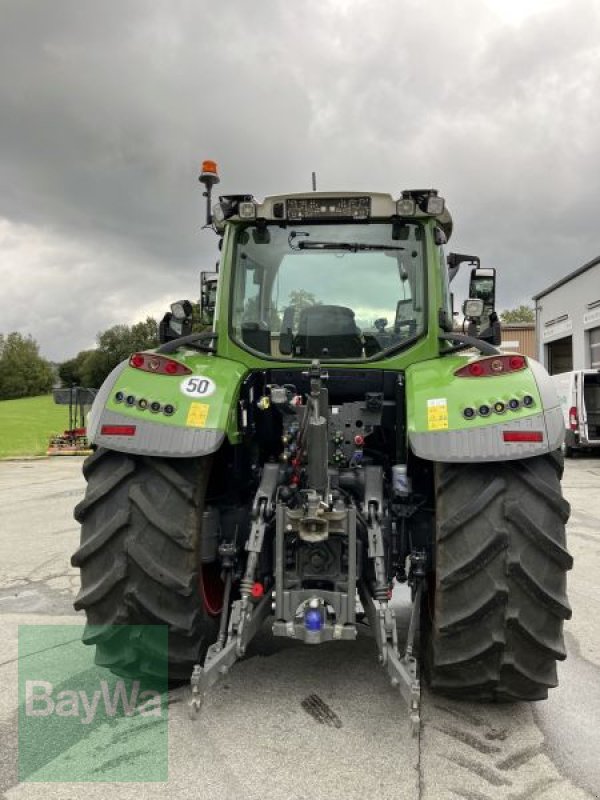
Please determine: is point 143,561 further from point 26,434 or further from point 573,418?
point 26,434

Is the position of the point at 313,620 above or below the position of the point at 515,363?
below

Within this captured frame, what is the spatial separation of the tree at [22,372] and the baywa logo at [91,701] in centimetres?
8558

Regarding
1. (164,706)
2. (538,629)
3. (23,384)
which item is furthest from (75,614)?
(23,384)

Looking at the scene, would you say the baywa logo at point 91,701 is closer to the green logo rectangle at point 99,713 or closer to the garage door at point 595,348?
the green logo rectangle at point 99,713

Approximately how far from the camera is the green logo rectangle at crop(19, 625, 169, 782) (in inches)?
102

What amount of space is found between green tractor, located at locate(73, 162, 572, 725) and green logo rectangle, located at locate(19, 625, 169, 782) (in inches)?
1.8

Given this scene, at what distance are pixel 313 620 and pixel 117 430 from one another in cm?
122

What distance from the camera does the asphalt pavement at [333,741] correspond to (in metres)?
2.44

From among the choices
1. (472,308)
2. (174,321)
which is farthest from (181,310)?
(472,308)

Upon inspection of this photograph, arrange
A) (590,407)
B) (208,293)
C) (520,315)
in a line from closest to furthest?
(208,293)
(590,407)
(520,315)

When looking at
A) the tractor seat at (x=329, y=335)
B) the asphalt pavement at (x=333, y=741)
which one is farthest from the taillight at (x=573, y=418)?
the tractor seat at (x=329, y=335)

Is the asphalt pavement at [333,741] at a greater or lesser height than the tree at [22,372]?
lesser

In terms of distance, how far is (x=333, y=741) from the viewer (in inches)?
109

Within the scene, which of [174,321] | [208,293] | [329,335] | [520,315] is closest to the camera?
[329,335]
